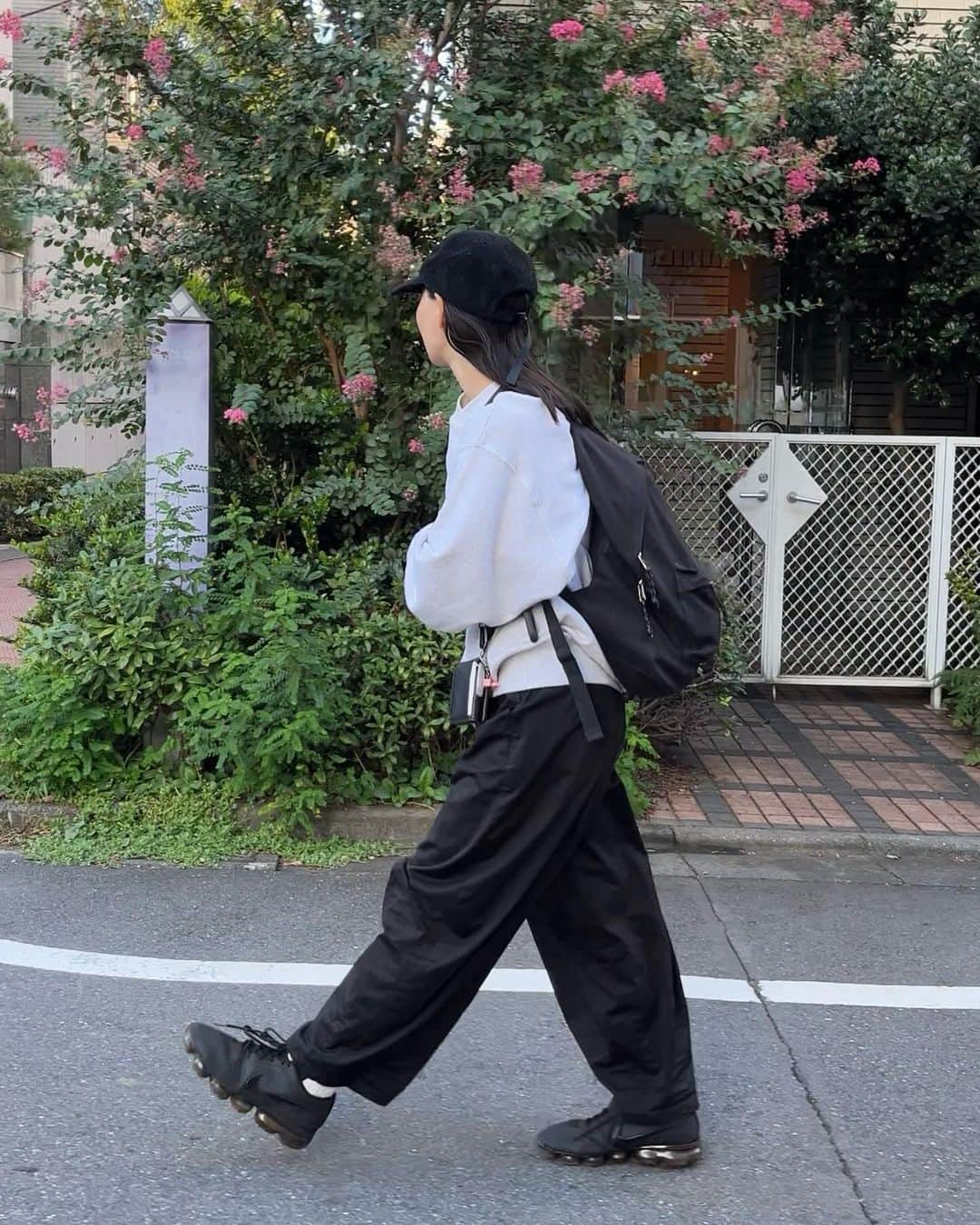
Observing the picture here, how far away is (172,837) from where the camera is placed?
543 centimetres

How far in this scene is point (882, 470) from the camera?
8172mm

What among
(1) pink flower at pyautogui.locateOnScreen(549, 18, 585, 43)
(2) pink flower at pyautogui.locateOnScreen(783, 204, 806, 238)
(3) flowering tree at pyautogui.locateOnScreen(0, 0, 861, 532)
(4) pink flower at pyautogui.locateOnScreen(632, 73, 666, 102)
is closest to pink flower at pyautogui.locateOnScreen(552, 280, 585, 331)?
(3) flowering tree at pyautogui.locateOnScreen(0, 0, 861, 532)

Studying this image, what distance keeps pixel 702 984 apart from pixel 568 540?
6.54 feet

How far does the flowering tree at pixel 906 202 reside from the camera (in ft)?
26.8

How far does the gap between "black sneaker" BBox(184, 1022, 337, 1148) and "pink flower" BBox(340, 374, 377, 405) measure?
3.55 meters

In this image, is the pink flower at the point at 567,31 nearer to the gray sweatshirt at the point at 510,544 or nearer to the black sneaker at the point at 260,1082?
the gray sweatshirt at the point at 510,544

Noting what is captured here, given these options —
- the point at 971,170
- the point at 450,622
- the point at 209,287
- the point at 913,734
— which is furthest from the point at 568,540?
the point at 971,170

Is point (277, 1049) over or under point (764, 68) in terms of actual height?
under

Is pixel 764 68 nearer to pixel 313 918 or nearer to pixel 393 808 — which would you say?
pixel 393 808

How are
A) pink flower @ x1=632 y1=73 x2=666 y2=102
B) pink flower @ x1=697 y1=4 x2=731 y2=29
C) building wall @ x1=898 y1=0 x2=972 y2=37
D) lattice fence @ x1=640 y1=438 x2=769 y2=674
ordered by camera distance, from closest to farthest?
pink flower @ x1=632 y1=73 x2=666 y2=102
pink flower @ x1=697 y1=4 x2=731 y2=29
lattice fence @ x1=640 y1=438 x2=769 y2=674
building wall @ x1=898 y1=0 x2=972 y2=37

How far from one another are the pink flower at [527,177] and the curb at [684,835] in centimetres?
256

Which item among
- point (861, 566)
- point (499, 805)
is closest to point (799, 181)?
point (861, 566)

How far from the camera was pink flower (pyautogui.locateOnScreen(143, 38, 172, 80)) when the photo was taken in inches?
230

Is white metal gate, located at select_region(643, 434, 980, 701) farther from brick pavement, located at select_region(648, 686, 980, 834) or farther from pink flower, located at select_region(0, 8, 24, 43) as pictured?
pink flower, located at select_region(0, 8, 24, 43)
